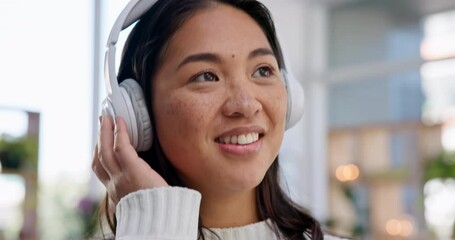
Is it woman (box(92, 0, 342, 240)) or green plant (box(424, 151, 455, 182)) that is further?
green plant (box(424, 151, 455, 182))

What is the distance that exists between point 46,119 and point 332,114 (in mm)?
2710

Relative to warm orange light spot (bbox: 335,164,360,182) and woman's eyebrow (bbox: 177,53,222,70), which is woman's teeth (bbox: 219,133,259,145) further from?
warm orange light spot (bbox: 335,164,360,182)

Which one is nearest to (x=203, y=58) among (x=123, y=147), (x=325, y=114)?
(x=123, y=147)

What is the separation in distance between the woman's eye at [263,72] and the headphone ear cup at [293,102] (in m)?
0.05

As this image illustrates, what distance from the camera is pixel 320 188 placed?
6.31 m

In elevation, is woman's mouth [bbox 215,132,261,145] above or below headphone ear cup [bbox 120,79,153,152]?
below

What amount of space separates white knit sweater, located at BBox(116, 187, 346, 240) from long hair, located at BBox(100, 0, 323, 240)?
0.07 meters

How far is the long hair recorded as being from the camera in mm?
831

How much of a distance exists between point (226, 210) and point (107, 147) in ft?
0.49

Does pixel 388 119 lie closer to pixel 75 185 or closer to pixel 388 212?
pixel 388 212

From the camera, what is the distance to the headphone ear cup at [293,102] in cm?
87

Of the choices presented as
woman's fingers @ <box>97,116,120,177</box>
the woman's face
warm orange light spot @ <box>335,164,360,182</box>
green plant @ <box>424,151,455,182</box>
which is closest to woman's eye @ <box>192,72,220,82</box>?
the woman's face

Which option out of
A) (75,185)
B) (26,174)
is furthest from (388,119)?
(26,174)

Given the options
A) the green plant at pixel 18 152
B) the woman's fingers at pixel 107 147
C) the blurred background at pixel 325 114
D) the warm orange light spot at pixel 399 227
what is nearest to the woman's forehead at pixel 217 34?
the woman's fingers at pixel 107 147
